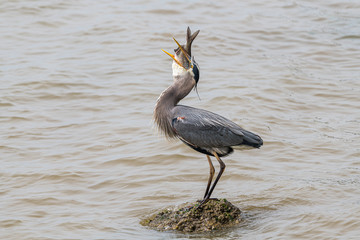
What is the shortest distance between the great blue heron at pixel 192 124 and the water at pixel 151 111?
3.09 feet

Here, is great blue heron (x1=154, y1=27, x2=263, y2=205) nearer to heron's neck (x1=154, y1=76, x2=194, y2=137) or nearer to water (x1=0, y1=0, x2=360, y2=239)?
heron's neck (x1=154, y1=76, x2=194, y2=137)

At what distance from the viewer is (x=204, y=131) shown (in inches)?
318

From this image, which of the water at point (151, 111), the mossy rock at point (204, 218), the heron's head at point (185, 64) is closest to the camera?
the mossy rock at point (204, 218)

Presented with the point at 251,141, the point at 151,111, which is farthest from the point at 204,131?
the point at 151,111

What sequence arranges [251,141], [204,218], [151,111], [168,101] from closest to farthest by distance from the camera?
[204,218] < [251,141] < [168,101] < [151,111]

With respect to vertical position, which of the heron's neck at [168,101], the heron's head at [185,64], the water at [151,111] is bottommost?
the water at [151,111]

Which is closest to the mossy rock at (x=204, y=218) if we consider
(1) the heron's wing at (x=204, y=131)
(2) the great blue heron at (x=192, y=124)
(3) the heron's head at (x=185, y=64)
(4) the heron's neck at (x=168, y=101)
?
(2) the great blue heron at (x=192, y=124)

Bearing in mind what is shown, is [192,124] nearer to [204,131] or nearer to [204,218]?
[204,131]

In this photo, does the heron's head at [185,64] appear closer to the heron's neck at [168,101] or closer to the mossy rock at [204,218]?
the heron's neck at [168,101]

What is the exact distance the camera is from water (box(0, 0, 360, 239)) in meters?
8.63

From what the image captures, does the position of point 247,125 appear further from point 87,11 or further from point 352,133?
point 87,11

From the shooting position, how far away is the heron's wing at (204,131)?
26.4 ft

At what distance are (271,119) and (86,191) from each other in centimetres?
440

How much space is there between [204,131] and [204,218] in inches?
42.5
